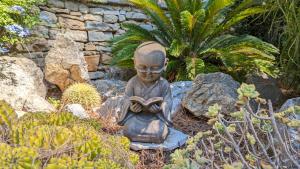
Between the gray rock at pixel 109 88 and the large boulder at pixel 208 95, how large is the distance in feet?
3.91

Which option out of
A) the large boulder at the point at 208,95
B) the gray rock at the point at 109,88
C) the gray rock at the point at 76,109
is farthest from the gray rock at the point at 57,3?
the large boulder at the point at 208,95

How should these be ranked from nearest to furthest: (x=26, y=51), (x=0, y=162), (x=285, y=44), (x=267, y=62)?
(x=0, y=162), (x=285, y=44), (x=267, y=62), (x=26, y=51)

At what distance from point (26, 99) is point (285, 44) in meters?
2.99

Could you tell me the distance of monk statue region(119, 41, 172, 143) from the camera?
3.08m

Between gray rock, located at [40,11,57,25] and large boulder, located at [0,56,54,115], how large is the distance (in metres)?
1.03

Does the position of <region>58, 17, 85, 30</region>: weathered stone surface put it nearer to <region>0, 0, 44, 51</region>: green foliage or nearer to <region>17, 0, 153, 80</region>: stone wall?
<region>17, 0, 153, 80</region>: stone wall

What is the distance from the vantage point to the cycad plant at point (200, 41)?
16.9 feet

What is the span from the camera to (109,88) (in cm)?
543

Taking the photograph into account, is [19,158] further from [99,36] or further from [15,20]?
[99,36]

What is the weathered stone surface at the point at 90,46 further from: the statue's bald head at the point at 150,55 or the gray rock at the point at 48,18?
the statue's bald head at the point at 150,55

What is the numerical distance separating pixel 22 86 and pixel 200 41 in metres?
2.57

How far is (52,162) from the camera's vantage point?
4.52 feet

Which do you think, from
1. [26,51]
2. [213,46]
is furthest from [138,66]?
[26,51]

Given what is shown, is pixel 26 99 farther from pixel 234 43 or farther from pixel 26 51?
pixel 234 43
